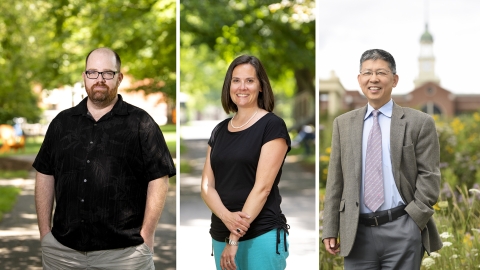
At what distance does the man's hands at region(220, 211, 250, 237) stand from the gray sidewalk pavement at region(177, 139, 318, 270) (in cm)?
173

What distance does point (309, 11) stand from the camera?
32.5 feet

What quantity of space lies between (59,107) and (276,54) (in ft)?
18.3

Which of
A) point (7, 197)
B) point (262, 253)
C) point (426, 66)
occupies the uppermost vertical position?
point (426, 66)

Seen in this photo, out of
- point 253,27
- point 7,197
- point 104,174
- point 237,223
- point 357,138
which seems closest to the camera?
point 237,223

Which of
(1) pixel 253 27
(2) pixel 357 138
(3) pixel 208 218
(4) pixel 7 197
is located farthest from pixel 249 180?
(1) pixel 253 27

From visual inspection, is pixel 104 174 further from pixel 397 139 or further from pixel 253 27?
pixel 253 27

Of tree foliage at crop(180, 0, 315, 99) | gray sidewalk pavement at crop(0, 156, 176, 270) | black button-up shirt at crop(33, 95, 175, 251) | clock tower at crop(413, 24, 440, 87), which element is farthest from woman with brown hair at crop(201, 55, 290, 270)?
tree foliage at crop(180, 0, 315, 99)

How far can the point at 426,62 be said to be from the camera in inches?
183

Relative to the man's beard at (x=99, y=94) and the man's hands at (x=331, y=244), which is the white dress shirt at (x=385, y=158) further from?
the man's beard at (x=99, y=94)

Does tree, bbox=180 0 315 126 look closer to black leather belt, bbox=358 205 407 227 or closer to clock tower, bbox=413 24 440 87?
clock tower, bbox=413 24 440 87

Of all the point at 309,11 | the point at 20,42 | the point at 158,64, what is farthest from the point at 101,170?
the point at 309,11

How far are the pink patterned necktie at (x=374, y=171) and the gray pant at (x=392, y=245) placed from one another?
97 mm

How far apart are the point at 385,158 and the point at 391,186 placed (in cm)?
12

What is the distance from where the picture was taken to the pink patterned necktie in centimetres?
257
